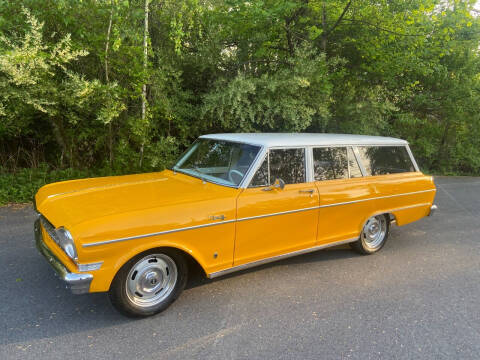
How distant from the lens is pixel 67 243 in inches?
113

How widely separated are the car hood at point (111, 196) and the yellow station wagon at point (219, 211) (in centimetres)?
1

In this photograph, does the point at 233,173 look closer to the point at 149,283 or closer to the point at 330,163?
the point at 330,163

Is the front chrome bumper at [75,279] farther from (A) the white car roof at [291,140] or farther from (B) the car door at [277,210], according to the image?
(A) the white car roof at [291,140]

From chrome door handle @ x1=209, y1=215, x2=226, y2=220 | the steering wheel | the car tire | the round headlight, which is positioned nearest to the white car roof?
the steering wheel

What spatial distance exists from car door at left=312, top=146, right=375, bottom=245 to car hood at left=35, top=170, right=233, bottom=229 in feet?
4.40

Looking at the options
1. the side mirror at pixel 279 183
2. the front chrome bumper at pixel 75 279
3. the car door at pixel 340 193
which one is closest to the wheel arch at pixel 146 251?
the front chrome bumper at pixel 75 279

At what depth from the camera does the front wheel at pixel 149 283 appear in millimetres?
3004

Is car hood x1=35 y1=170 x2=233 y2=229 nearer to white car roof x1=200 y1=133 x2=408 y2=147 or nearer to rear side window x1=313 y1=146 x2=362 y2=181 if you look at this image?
white car roof x1=200 y1=133 x2=408 y2=147

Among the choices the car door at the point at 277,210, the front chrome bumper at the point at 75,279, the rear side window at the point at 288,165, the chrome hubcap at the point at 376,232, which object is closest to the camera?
the front chrome bumper at the point at 75,279

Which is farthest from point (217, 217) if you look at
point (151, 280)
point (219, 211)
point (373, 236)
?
point (373, 236)

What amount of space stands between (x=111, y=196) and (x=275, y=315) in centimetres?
199

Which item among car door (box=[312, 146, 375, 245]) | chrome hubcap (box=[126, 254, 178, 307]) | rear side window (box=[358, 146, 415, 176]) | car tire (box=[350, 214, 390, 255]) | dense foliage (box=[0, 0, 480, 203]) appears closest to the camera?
chrome hubcap (box=[126, 254, 178, 307])

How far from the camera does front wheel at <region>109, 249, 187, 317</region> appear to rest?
118 inches

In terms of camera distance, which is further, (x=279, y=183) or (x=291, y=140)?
(x=291, y=140)
